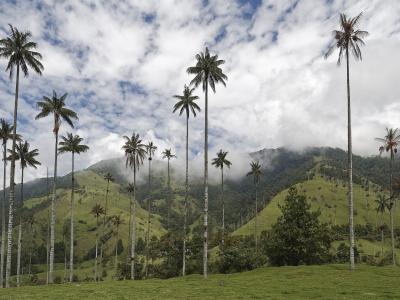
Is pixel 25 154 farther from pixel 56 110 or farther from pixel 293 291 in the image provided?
pixel 293 291

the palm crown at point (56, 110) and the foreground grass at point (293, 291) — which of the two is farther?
the palm crown at point (56, 110)

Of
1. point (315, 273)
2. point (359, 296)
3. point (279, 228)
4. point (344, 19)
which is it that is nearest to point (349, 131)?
point (344, 19)

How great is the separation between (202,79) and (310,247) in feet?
115

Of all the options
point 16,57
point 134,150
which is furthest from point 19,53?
point 134,150

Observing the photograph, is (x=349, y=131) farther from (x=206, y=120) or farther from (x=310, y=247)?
(x=310, y=247)

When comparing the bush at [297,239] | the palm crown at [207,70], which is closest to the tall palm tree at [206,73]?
the palm crown at [207,70]

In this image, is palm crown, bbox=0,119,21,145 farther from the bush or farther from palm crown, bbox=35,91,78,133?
the bush

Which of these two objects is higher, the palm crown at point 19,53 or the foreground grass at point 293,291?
the palm crown at point 19,53

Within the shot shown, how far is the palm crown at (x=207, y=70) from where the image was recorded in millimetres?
55906

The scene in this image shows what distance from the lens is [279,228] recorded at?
225ft

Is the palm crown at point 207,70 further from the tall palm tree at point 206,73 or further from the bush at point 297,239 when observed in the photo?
the bush at point 297,239

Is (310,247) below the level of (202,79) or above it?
below

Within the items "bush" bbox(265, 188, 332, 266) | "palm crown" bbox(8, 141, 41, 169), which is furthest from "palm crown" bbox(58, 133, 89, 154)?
"bush" bbox(265, 188, 332, 266)

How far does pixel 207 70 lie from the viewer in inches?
2217
